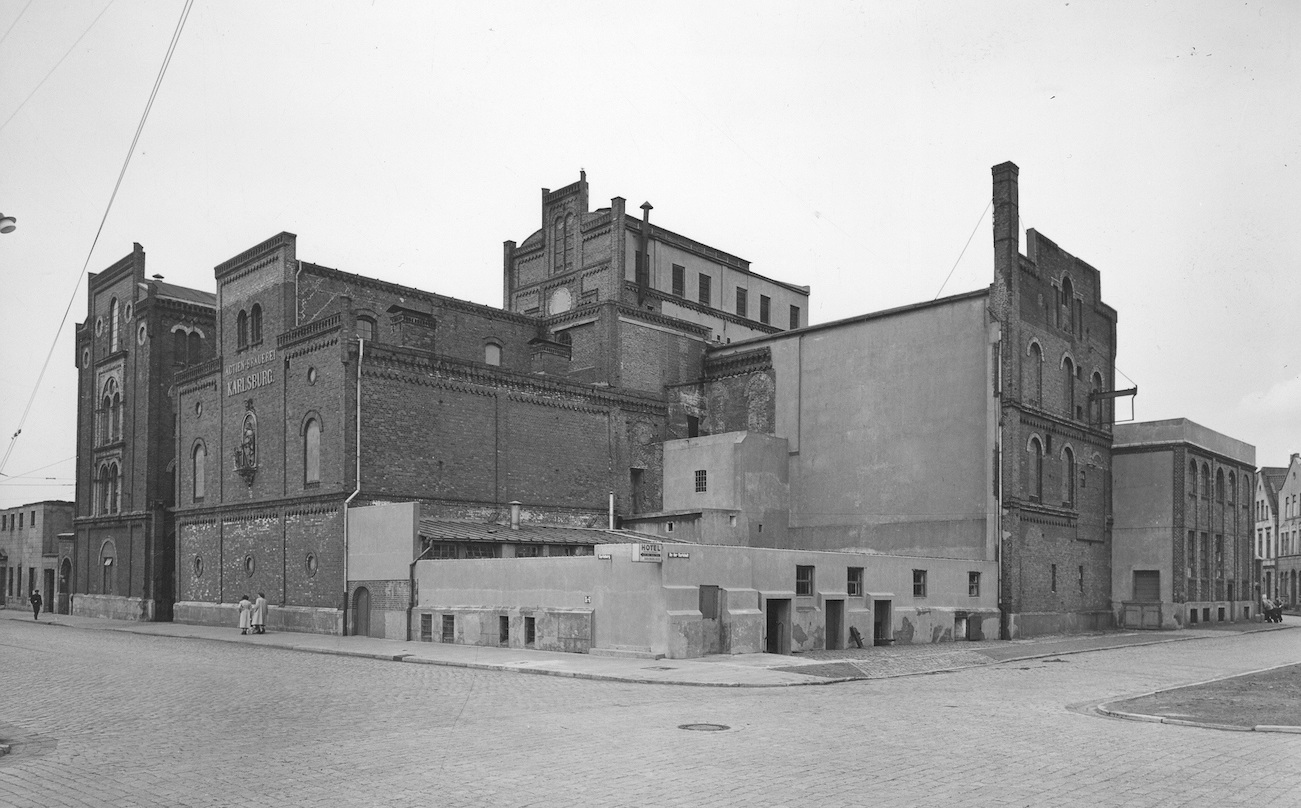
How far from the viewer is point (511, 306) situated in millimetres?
60969

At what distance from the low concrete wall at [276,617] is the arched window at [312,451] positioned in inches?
192

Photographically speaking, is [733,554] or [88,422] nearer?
[733,554]

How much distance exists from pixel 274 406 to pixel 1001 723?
1332 inches

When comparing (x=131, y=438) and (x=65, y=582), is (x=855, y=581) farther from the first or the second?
(x=65, y=582)

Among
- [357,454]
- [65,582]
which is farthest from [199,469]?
[65,582]

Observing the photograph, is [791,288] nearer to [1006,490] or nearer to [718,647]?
[1006,490]

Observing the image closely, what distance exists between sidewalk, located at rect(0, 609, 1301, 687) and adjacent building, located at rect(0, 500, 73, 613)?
26005 mm

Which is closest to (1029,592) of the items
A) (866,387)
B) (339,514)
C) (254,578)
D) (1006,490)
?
(1006,490)

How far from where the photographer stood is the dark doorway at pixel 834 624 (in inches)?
1271

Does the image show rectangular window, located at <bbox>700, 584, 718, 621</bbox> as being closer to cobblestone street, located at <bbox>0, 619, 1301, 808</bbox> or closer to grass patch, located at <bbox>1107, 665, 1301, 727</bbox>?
cobblestone street, located at <bbox>0, 619, 1301, 808</bbox>

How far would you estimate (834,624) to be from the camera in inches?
1277

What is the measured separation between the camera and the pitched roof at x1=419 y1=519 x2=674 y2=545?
120 feet

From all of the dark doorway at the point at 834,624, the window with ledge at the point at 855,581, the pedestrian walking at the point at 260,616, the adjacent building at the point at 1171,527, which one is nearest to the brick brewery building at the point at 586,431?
the pedestrian walking at the point at 260,616

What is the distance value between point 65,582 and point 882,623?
4561 centimetres
